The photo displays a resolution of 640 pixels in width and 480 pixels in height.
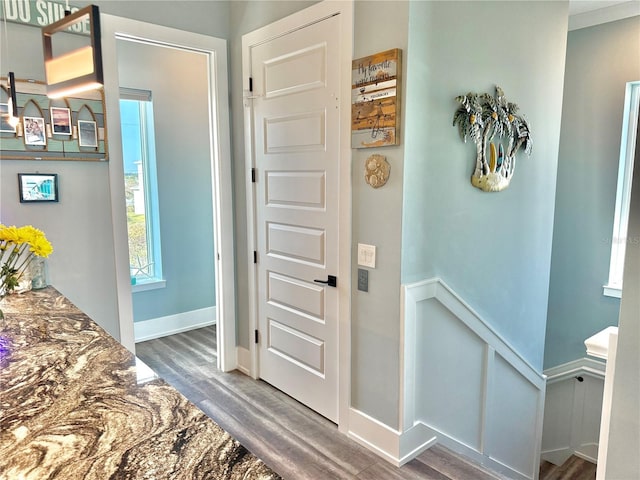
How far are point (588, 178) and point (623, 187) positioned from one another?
0.26 m

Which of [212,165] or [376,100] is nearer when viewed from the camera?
[376,100]

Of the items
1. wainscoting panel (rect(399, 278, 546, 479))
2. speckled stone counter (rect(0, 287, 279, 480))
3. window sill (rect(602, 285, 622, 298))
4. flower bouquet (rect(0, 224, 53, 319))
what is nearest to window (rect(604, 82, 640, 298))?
window sill (rect(602, 285, 622, 298))

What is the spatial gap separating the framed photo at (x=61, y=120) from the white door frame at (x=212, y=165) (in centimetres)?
21

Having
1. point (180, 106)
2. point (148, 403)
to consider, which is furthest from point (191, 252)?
point (148, 403)

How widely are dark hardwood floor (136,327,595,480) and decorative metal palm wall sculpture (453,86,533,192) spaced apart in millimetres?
1607

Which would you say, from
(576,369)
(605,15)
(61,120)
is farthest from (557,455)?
(61,120)

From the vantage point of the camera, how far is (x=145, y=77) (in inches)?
Result: 151

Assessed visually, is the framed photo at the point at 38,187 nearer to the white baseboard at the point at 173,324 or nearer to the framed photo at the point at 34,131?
the framed photo at the point at 34,131

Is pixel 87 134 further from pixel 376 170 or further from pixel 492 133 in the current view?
pixel 492 133

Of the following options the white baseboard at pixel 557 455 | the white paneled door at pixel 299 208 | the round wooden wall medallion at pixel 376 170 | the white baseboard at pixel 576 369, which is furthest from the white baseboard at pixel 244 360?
the white baseboard at pixel 557 455

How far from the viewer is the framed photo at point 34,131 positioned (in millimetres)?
2363

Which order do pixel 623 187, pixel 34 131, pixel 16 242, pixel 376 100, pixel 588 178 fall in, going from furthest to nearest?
pixel 588 178 < pixel 623 187 < pixel 34 131 < pixel 376 100 < pixel 16 242

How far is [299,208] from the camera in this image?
8.86 ft

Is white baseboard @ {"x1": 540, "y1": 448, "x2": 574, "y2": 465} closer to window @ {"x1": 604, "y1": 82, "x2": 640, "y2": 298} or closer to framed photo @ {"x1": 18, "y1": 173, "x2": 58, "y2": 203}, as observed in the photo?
window @ {"x1": 604, "y1": 82, "x2": 640, "y2": 298}
